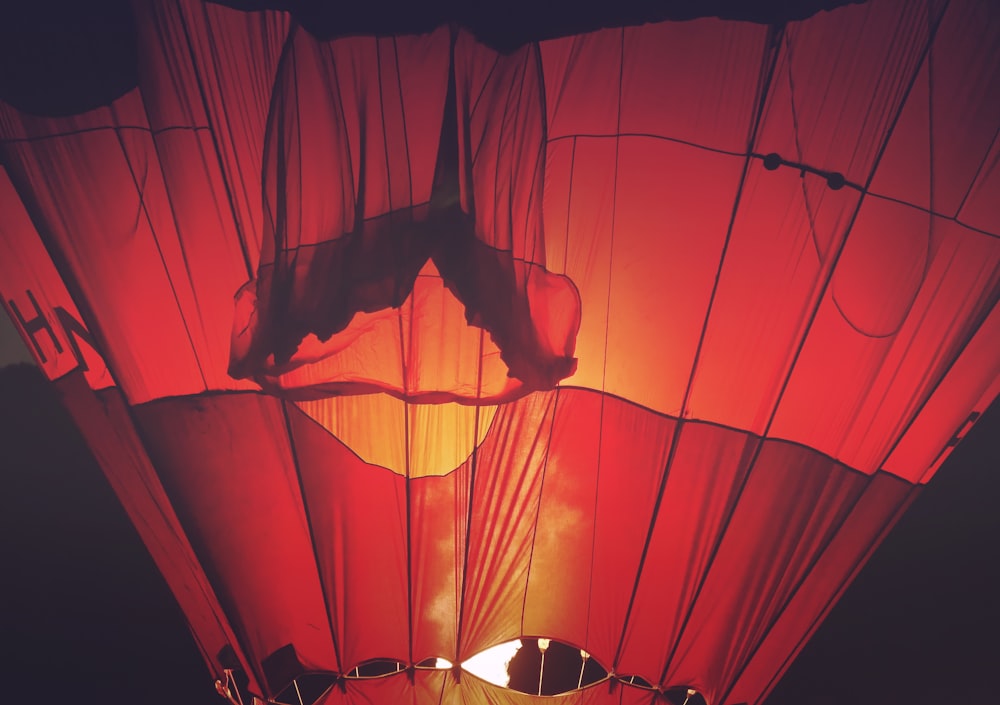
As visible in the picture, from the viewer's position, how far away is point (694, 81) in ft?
3.91

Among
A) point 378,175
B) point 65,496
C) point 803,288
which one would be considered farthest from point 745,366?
point 65,496

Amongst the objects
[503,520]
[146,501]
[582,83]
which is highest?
[582,83]

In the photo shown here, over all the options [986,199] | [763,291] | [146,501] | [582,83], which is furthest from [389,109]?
[986,199]

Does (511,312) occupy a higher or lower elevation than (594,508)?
higher

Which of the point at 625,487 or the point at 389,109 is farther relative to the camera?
the point at 625,487

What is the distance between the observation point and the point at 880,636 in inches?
89.0

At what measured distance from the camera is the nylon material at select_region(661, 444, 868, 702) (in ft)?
4.82

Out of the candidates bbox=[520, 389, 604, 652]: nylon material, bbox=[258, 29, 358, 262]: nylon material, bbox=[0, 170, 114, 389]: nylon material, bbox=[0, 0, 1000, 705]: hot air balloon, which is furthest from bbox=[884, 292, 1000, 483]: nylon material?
bbox=[0, 170, 114, 389]: nylon material

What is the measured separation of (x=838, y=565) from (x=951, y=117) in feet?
3.10

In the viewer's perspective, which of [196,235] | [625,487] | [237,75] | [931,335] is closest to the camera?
[237,75]

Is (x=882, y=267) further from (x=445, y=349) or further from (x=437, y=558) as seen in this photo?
(x=437, y=558)

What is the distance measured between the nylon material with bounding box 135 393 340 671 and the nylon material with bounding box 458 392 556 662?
347mm

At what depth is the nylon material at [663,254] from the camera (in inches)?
49.6

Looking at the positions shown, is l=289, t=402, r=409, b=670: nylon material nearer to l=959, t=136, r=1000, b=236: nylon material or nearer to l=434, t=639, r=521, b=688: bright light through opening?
l=434, t=639, r=521, b=688: bright light through opening
